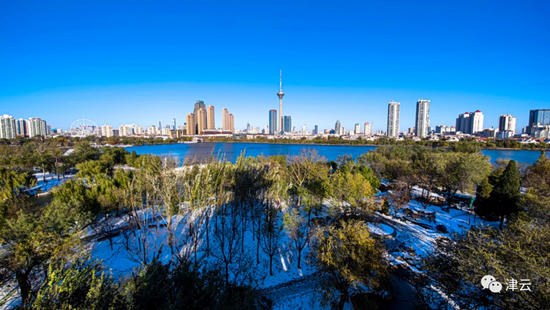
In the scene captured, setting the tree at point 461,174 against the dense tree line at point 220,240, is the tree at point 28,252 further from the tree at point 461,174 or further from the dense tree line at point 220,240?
the tree at point 461,174

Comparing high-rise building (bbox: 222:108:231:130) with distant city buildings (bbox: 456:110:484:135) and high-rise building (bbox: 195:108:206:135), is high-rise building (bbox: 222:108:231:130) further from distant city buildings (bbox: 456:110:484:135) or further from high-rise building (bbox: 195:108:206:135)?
distant city buildings (bbox: 456:110:484:135)

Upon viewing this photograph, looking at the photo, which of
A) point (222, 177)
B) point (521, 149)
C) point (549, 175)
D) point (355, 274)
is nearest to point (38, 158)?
point (222, 177)

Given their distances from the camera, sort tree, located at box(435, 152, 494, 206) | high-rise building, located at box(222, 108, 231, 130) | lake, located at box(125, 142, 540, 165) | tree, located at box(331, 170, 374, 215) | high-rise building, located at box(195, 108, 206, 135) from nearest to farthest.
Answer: tree, located at box(331, 170, 374, 215) → tree, located at box(435, 152, 494, 206) → lake, located at box(125, 142, 540, 165) → high-rise building, located at box(195, 108, 206, 135) → high-rise building, located at box(222, 108, 231, 130)

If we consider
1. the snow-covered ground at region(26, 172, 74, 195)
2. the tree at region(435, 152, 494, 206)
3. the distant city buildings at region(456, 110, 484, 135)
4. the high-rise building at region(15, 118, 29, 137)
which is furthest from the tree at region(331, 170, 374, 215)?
the distant city buildings at region(456, 110, 484, 135)

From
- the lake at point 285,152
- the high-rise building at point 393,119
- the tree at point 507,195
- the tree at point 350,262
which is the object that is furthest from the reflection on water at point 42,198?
the high-rise building at point 393,119

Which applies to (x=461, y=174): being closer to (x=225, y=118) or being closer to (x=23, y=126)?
(x=23, y=126)

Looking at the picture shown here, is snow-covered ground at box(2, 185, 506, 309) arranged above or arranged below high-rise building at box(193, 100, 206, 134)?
below

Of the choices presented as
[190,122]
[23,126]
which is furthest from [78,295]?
[23,126]
